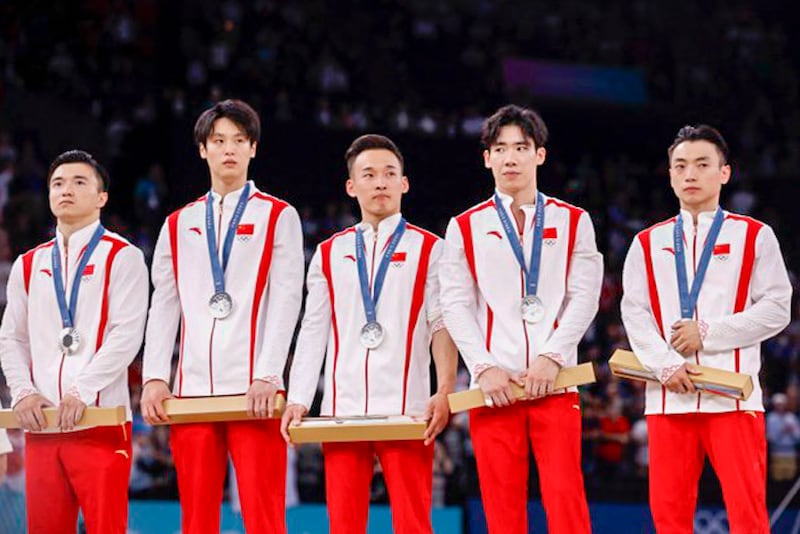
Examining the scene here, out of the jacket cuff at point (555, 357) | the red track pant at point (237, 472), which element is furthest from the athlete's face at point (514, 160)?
the red track pant at point (237, 472)

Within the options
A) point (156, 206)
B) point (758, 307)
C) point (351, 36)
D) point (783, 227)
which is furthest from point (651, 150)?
point (758, 307)

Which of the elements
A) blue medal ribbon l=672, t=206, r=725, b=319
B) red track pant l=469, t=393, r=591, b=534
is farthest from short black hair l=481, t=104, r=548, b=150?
red track pant l=469, t=393, r=591, b=534

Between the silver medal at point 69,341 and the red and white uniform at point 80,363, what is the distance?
2 cm

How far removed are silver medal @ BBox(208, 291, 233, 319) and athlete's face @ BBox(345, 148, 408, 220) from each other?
720 millimetres

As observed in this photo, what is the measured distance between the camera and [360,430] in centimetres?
504

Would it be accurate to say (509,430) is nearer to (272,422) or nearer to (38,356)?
(272,422)

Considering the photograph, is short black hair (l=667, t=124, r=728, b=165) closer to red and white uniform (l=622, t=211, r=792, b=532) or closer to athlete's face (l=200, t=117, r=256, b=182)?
red and white uniform (l=622, t=211, r=792, b=532)

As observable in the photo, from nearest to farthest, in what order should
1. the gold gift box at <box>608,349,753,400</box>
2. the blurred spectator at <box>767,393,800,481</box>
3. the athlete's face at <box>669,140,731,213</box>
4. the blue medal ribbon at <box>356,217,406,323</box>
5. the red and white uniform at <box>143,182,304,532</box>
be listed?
the gold gift box at <box>608,349,753,400</box> < the red and white uniform at <box>143,182,304,532</box> < the blue medal ribbon at <box>356,217,406,323</box> < the athlete's face at <box>669,140,731,213</box> < the blurred spectator at <box>767,393,800,481</box>

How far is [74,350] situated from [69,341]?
5 cm

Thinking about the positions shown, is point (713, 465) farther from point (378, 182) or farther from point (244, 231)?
point (244, 231)

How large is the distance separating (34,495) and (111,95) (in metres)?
9.55

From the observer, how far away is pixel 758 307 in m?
5.22

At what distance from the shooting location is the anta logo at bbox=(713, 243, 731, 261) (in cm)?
532

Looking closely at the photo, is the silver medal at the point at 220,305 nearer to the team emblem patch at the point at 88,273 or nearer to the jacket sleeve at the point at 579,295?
the team emblem patch at the point at 88,273
